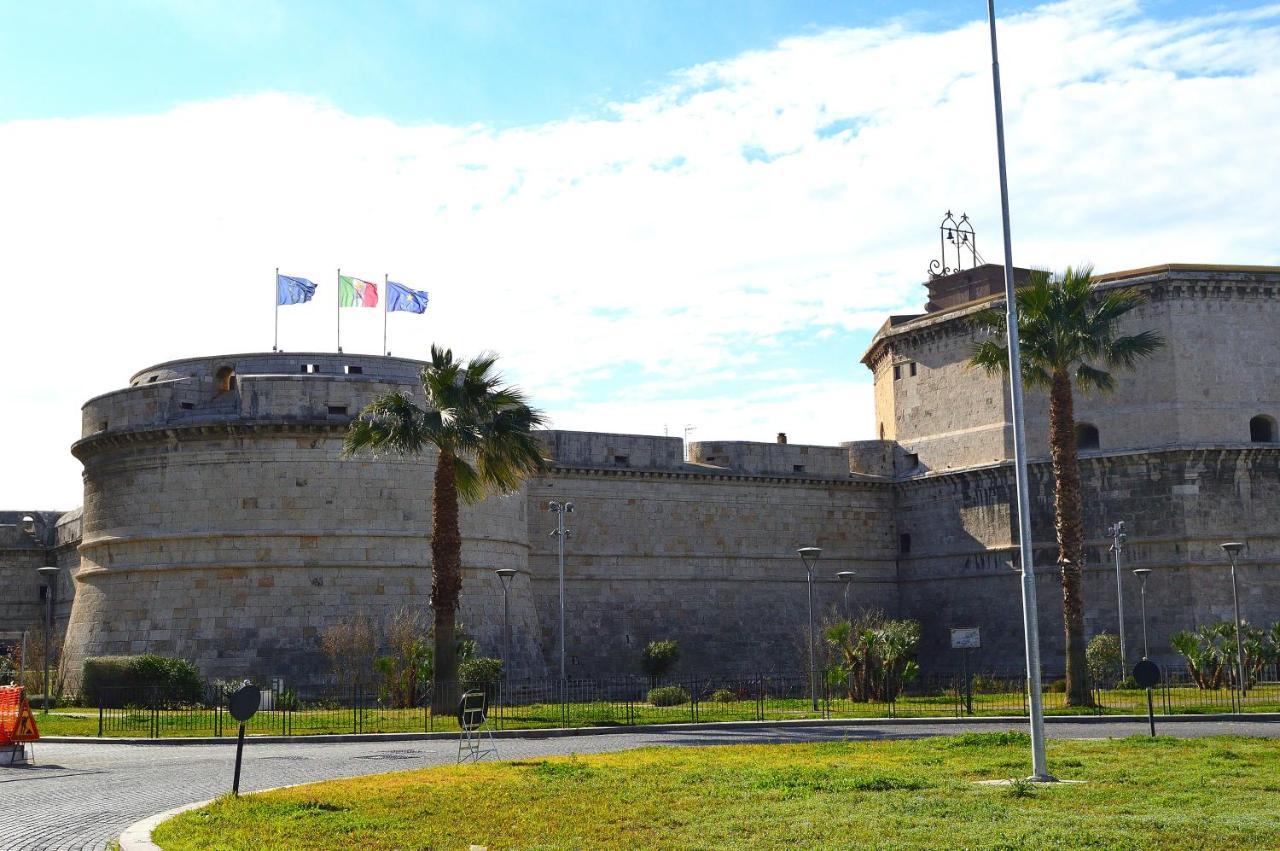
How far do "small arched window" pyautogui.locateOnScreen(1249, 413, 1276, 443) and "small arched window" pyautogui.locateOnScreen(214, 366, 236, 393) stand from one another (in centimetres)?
3019

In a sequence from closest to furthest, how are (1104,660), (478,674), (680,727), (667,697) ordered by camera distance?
(680,727) < (667,697) < (478,674) < (1104,660)

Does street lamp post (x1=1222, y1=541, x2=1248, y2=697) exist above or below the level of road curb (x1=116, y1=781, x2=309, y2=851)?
above

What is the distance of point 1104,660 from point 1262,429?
32.5ft

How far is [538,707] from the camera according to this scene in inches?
1227

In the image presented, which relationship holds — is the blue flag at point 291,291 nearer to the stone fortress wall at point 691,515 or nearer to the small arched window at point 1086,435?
the stone fortress wall at point 691,515

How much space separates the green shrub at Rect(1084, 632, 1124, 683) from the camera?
38.1 metres

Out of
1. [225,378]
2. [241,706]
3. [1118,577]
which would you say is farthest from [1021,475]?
[225,378]

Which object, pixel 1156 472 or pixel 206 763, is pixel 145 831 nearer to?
pixel 206 763

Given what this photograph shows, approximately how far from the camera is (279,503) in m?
34.9

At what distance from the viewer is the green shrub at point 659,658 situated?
→ 136 feet

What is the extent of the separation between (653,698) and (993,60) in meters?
19.1

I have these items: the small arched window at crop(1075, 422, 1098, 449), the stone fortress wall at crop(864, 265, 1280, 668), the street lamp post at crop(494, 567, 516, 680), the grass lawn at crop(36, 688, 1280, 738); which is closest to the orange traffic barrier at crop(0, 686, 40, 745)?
the grass lawn at crop(36, 688, 1280, 738)

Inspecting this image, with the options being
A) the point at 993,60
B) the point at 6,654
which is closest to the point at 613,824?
the point at 993,60

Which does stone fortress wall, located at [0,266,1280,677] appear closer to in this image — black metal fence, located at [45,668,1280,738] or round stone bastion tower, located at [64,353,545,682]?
round stone bastion tower, located at [64,353,545,682]
